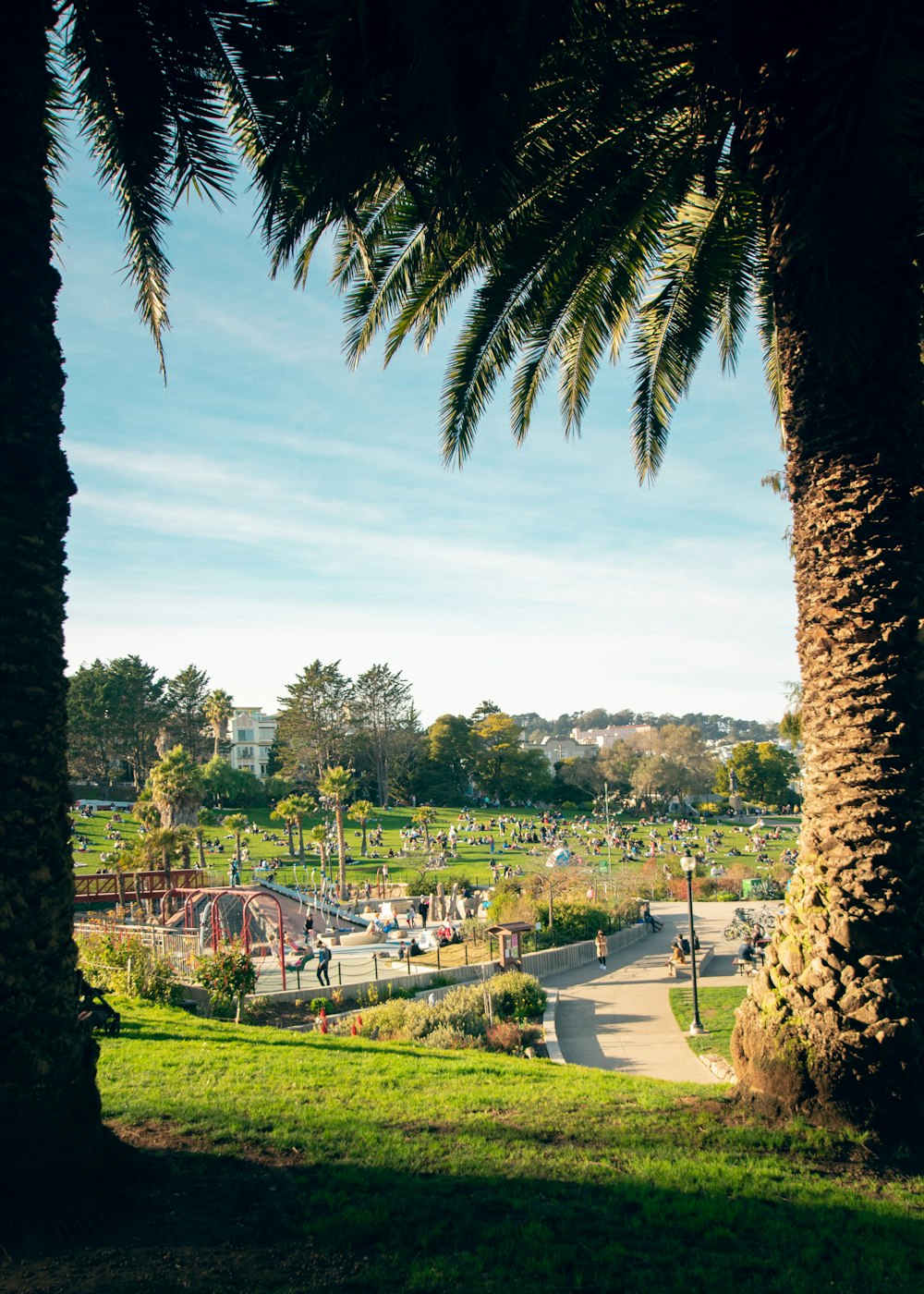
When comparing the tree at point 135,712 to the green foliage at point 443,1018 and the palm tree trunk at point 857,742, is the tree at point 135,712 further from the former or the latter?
the palm tree trunk at point 857,742

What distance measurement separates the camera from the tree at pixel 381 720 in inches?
3403

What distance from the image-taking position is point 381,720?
8744 centimetres

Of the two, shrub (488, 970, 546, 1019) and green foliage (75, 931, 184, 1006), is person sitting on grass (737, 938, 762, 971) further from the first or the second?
green foliage (75, 931, 184, 1006)

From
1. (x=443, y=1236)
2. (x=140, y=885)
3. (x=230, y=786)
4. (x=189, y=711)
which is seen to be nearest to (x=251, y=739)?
(x=189, y=711)

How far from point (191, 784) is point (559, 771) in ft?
174

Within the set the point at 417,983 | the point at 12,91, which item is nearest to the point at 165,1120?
the point at 12,91

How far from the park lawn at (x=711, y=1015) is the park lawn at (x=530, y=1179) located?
8.48m

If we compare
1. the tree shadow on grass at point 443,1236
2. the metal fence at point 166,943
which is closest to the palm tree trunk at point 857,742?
the tree shadow on grass at point 443,1236

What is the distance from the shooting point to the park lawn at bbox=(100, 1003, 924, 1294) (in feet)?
13.8

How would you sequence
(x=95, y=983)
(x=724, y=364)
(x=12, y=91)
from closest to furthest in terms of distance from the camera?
(x=12, y=91) < (x=724, y=364) < (x=95, y=983)

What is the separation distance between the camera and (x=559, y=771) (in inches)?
3595

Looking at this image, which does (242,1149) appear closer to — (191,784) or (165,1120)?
(165,1120)

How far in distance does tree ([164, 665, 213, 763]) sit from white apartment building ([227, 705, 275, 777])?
69.1 feet

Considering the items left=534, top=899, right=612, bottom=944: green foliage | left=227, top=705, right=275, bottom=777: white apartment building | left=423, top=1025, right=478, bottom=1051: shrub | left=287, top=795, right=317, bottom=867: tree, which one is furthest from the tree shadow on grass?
left=227, top=705, right=275, bottom=777: white apartment building
